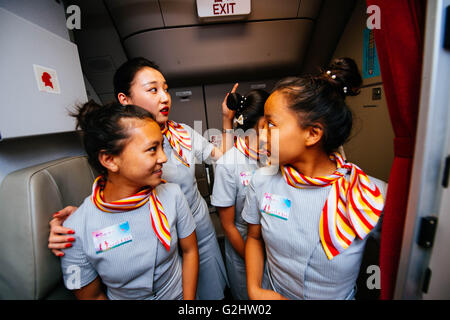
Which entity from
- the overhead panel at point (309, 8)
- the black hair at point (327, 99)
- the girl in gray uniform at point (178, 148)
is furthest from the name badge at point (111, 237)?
the overhead panel at point (309, 8)

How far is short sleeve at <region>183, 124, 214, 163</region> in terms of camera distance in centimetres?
153

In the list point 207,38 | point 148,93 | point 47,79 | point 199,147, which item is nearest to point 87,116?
point 148,93

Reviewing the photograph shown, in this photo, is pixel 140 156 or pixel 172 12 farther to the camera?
pixel 172 12

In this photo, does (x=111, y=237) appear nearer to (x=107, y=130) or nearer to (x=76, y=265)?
(x=76, y=265)

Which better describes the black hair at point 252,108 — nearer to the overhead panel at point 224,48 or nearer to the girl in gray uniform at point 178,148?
the girl in gray uniform at point 178,148

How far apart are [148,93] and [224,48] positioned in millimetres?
1247

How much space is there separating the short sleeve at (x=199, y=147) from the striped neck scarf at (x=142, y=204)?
23.5 inches

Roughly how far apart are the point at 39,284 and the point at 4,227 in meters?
0.31

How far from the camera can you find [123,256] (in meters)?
0.88

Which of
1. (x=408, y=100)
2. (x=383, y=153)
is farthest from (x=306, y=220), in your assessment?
(x=383, y=153)

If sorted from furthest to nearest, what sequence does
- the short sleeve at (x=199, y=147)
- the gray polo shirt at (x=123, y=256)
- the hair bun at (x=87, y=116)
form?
1. the short sleeve at (x=199, y=147)
2. the hair bun at (x=87, y=116)
3. the gray polo shirt at (x=123, y=256)

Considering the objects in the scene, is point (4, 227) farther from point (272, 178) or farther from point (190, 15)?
point (190, 15)

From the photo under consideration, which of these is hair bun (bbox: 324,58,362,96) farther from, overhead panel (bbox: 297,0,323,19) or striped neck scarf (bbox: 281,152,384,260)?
overhead panel (bbox: 297,0,323,19)

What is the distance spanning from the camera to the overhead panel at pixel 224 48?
198cm
